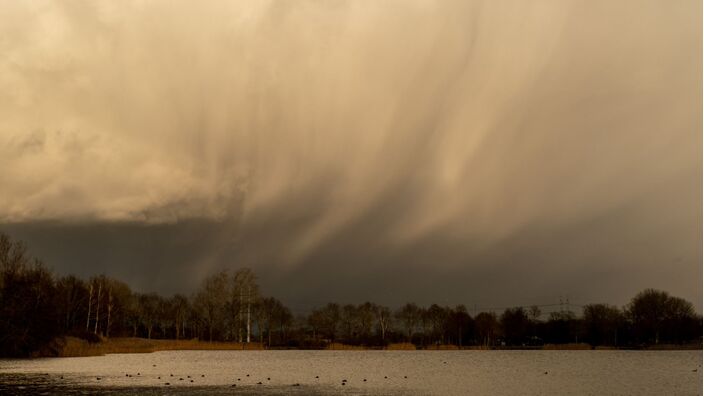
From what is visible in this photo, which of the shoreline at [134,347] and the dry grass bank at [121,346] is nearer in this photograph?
the shoreline at [134,347]

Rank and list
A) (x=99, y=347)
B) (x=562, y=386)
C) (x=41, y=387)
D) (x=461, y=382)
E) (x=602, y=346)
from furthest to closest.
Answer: (x=602, y=346)
(x=99, y=347)
(x=461, y=382)
(x=562, y=386)
(x=41, y=387)

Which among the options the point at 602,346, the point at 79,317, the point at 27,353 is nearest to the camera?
the point at 27,353

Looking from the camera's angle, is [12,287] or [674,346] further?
[674,346]

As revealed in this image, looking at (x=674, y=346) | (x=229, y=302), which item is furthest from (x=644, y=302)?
(x=229, y=302)

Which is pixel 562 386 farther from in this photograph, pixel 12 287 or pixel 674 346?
pixel 674 346

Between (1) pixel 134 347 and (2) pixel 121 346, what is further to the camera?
(1) pixel 134 347

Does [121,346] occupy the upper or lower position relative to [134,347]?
upper

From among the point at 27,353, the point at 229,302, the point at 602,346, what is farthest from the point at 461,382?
the point at 602,346

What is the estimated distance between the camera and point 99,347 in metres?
121

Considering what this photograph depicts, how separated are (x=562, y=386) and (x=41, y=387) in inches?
1551

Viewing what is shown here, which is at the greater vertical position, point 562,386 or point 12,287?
point 12,287

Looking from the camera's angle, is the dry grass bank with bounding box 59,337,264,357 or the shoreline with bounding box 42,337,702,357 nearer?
the shoreline with bounding box 42,337,702,357

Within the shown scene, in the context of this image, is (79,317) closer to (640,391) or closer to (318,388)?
(318,388)

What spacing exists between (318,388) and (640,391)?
80.1ft
